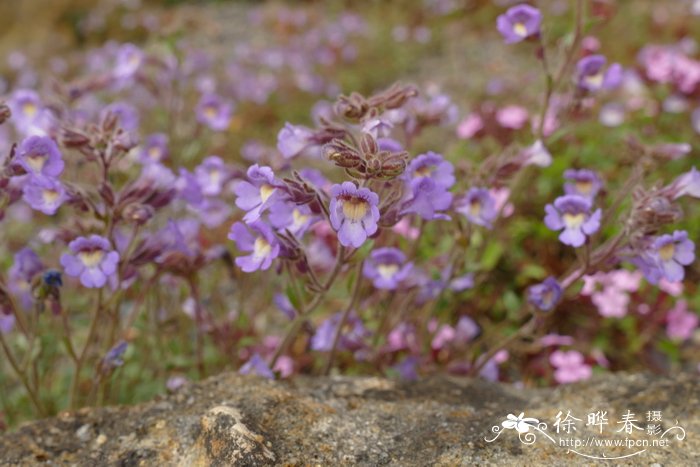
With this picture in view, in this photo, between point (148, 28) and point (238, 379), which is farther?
point (148, 28)

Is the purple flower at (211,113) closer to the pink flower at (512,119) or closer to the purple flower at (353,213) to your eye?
the pink flower at (512,119)

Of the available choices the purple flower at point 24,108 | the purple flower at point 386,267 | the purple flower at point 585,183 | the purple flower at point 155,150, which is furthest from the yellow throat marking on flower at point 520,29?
the purple flower at point 24,108

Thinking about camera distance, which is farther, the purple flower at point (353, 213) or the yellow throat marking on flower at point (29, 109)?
the yellow throat marking on flower at point (29, 109)

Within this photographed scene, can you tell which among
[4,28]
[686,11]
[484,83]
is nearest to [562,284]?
[484,83]

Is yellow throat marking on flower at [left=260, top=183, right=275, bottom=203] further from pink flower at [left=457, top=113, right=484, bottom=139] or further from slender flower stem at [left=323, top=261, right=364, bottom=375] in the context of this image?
pink flower at [left=457, top=113, right=484, bottom=139]

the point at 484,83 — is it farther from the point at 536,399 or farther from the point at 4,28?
A: the point at 4,28

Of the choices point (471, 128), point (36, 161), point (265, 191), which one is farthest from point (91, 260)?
point (471, 128)
